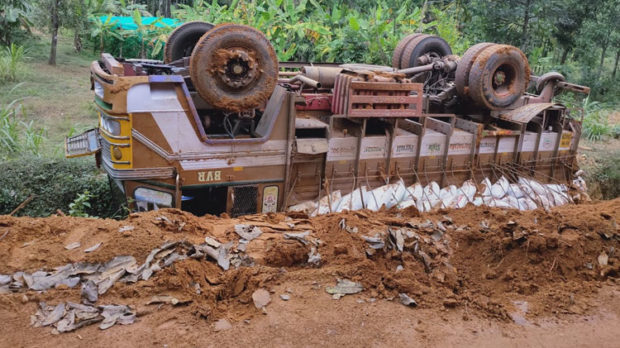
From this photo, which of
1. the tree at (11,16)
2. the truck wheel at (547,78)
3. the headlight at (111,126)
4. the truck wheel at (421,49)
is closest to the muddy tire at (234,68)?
the headlight at (111,126)

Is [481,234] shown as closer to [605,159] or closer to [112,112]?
[112,112]

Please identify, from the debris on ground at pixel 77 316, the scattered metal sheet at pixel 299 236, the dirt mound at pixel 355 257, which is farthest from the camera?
the scattered metal sheet at pixel 299 236

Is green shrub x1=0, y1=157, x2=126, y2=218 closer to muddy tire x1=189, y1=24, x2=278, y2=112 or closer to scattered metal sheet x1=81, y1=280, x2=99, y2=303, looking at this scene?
muddy tire x1=189, y1=24, x2=278, y2=112

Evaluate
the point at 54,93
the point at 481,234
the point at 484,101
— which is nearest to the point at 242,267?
the point at 481,234

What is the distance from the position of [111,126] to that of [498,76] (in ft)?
20.4

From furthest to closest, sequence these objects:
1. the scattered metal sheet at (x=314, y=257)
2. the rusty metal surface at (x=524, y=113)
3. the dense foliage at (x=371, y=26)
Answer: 1. the dense foliage at (x=371, y=26)
2. the rusty metal surface at (x=524, y=113)
3. the scattered metal sheet at (x=314, y=257)

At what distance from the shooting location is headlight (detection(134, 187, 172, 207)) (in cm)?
669

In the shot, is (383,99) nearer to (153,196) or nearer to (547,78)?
(153,196)

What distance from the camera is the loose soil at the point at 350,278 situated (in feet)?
14.0

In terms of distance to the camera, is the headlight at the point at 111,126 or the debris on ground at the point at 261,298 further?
the headlight at the point at 111,126

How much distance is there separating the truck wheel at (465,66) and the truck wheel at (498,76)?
75mm

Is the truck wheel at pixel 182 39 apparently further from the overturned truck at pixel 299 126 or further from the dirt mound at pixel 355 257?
the dirt mound at pixel 355 257

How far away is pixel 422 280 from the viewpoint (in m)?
5.25

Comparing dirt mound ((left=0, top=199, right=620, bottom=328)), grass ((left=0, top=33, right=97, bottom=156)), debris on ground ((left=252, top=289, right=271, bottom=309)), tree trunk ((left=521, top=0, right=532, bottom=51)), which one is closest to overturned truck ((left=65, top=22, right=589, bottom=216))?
dirt mound ((left=0, top=199, right=620, bottom=328))
